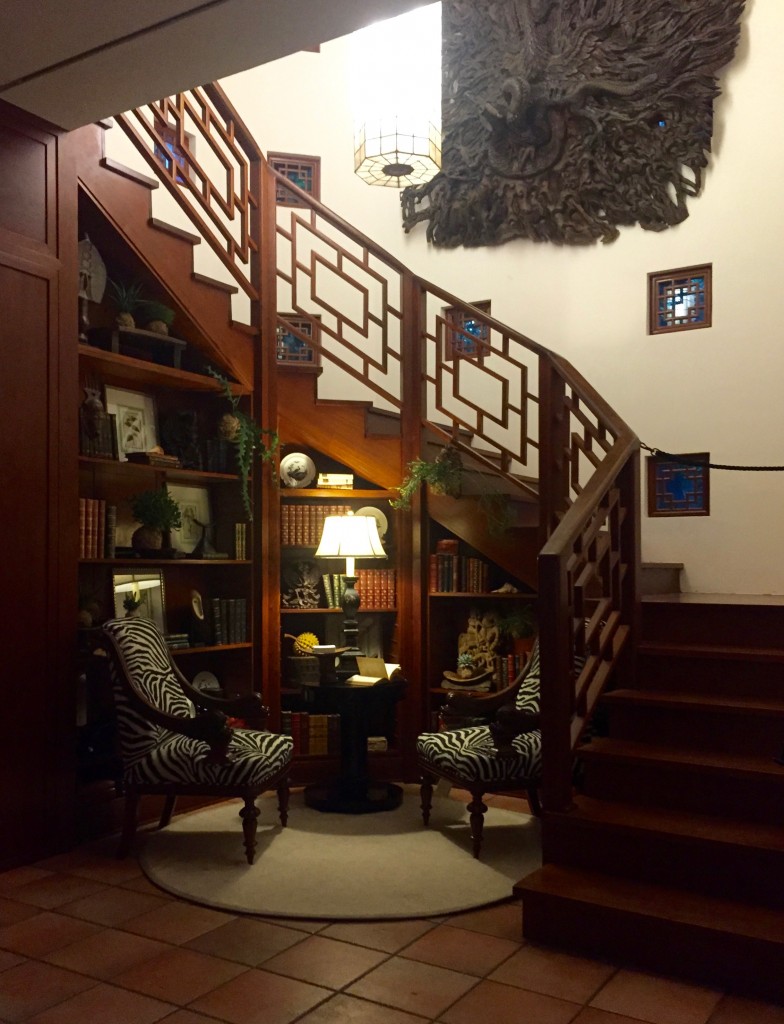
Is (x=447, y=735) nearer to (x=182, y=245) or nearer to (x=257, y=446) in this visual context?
(x=257, y=446)

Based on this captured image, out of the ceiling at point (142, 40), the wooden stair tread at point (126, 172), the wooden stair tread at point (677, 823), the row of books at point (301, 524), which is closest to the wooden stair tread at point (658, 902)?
the wooden stair tread at point (677, 823)

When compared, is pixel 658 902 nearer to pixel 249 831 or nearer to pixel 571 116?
pixel 249 831

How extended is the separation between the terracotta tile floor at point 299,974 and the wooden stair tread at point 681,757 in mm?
648

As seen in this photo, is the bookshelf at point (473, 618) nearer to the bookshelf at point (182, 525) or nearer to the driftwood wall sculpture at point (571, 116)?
the bookshelf at point (182, 525)

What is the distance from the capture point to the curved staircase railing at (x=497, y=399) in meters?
3.28

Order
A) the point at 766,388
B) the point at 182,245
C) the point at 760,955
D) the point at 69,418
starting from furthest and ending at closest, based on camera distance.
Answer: the point at 766,388
the point at 182,245
the point at 69,418
the point at 760,955

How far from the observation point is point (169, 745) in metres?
3.96

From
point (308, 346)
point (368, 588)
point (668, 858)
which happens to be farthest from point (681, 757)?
point (308, 346)

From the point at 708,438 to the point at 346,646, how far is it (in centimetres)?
258

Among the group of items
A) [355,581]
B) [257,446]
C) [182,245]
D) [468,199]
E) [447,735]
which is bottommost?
[447,735]

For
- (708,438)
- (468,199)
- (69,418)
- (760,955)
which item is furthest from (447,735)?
(468,199)

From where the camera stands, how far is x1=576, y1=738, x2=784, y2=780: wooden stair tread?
320 centimetres

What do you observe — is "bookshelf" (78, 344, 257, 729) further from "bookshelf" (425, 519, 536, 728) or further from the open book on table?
"bookshelf" (425, 519, 536, 728)

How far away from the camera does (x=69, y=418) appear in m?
4.04
